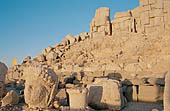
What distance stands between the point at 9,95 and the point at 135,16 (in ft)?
47.9

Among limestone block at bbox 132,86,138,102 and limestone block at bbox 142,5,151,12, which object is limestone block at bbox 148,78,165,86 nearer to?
limestone block at bbox 132,86,138,102

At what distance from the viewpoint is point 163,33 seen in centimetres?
1258

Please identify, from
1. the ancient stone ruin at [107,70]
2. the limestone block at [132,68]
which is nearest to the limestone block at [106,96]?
the ancient stone ruin at [107,70]

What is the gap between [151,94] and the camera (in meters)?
4.98

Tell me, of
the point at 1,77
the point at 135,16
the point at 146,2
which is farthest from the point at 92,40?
the point at 1,77

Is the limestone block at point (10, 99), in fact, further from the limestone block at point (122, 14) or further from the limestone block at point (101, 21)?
the limestone block at point (101, 21)

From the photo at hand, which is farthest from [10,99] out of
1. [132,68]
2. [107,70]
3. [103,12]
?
[103,12]

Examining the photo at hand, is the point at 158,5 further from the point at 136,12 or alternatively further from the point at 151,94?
the point at 151,94

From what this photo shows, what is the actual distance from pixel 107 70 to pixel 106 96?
14.6 feet

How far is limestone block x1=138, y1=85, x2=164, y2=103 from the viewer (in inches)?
192

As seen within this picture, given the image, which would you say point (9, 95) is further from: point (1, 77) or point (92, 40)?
point (92, 40)

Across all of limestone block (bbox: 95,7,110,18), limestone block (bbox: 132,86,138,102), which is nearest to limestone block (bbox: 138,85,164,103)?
limestone block (bbox: 132,86,138,102)

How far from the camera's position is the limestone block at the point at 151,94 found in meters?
4.87

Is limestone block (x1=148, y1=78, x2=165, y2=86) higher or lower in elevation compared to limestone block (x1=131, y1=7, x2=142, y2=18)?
lower
